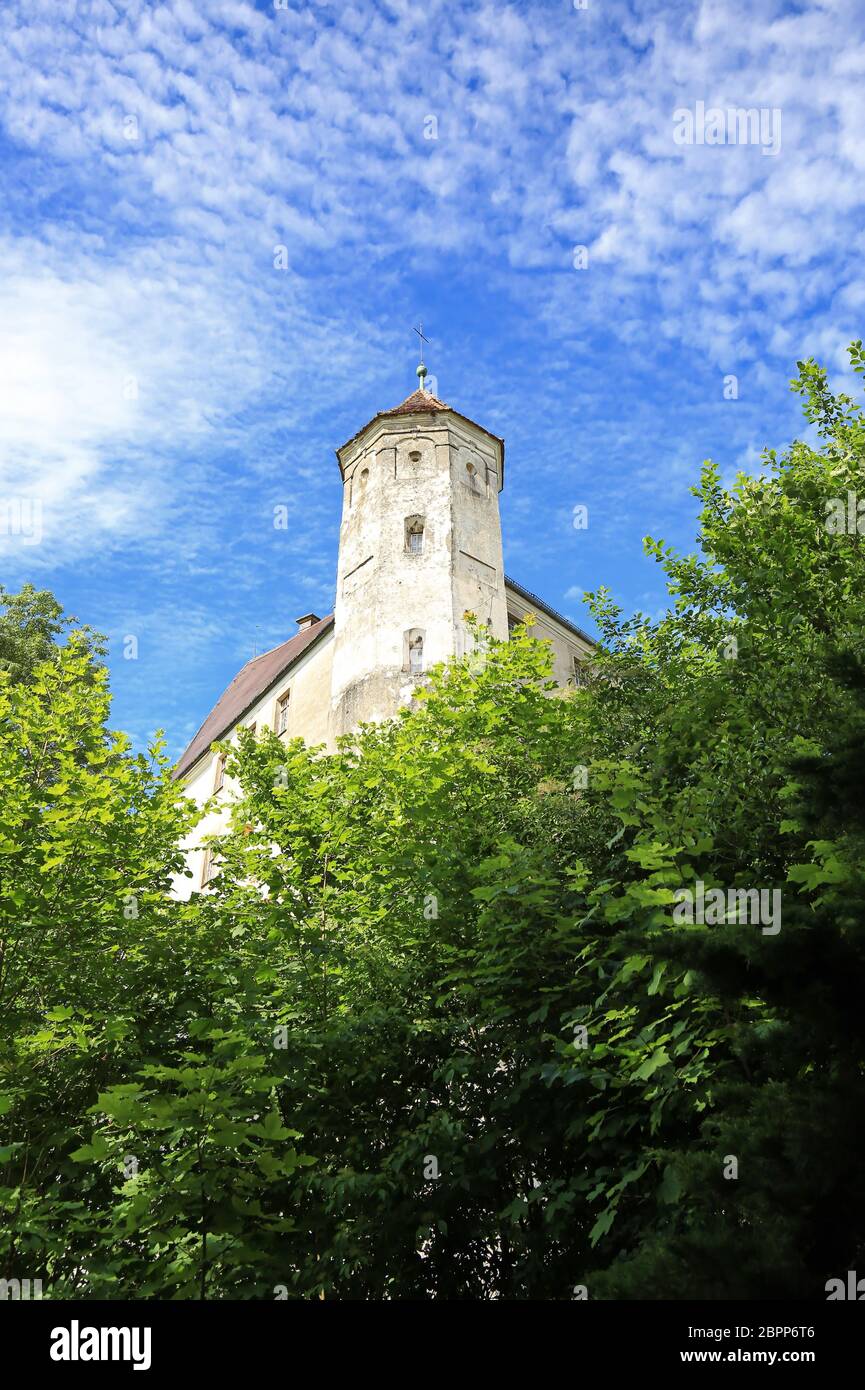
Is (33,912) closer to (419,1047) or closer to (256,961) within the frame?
(256,961)

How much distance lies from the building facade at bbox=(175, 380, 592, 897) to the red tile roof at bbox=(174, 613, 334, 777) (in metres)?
5.16

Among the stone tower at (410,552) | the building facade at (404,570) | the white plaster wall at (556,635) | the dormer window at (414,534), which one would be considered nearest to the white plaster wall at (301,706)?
the building facade at (404,570)

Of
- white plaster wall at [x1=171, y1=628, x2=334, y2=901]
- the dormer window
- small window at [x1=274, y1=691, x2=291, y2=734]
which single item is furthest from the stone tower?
small window at [x1=274, y1=691, x2=291, y2=734]

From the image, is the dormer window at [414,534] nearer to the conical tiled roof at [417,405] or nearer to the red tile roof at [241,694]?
the conical tiled roof at [417,405]

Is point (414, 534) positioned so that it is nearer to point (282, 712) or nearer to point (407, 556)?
point (407, 556)

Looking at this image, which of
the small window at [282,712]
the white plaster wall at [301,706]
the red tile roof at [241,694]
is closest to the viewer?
the white plaster wall at [301,706]

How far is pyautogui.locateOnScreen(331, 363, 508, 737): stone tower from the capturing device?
24641mm

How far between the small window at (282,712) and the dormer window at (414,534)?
825 cm

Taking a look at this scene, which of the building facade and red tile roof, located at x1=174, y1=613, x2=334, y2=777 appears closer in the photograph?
the building facade

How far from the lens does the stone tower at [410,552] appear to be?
24.6 m

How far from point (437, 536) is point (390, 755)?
42.9 ft

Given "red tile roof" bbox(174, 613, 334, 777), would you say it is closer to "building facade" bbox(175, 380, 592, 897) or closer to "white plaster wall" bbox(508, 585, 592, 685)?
"building facade" bbox(175, 380, 592, 897)

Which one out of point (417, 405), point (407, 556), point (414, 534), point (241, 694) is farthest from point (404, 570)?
point (241, 694)
